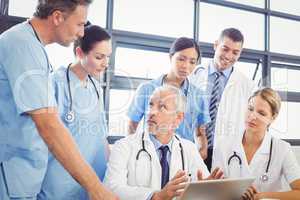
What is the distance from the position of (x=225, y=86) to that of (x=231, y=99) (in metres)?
0.10

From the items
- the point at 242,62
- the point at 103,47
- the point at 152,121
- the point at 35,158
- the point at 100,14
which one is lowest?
the point at 35,158

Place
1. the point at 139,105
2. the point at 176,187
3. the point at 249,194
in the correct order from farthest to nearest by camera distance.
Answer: the point at 139,105 < the point at 249,194 < the point at 176,187

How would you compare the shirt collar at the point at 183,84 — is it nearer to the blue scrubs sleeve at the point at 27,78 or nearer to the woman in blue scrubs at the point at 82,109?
the woman in blue scrubs at the point at 82,109

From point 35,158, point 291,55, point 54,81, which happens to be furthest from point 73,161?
point 291,55

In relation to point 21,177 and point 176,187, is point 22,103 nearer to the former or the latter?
point 21,177

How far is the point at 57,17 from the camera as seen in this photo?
1.22 m

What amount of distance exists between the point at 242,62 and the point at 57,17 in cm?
246

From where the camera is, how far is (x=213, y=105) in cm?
233

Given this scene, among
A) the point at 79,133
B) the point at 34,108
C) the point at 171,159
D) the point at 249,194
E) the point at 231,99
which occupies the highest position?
the point at 231,99

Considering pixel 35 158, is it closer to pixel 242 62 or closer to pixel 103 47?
pixel 103 47

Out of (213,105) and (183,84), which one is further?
(213,105)

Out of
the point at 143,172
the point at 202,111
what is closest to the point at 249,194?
the point at 143,172

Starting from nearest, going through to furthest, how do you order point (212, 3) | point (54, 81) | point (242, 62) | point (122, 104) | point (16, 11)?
point (54, 81) < point (16, 11) < point (122, 104) < point (212, 3) < point (242, 62)

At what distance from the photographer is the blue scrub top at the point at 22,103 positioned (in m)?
1.10
